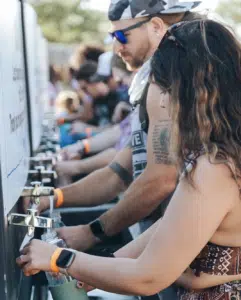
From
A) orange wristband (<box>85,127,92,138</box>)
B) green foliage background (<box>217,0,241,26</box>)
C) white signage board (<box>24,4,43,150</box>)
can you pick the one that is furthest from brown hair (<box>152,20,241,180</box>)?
green foliage background (<box>217,0,241,26</box>)

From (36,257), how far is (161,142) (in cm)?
86

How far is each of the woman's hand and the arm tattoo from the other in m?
0.80

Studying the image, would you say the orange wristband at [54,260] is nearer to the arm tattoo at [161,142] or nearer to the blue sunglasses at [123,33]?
the arm tattoo at [161,142]

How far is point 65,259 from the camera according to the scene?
2.34 metres

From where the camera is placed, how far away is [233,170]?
217 cm

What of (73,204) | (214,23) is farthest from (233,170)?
(73,204)

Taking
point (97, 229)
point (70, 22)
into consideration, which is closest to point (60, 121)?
point (97, 229)

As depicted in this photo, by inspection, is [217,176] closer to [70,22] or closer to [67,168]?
[67,168]

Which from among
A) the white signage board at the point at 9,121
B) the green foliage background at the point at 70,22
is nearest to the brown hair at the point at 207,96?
the white signage board at the point at 9,121

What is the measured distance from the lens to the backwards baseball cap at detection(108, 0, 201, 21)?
3547 millimetres

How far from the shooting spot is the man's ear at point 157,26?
3582 mm

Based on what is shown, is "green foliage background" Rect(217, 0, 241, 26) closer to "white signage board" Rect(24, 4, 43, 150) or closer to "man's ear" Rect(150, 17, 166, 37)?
"white signage board" Rect(24, 4, 43, 150)

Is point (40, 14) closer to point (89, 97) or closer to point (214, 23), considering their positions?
point (89, 97)

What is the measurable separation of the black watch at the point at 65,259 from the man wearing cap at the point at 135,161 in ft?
2.31
